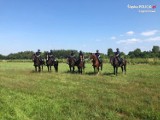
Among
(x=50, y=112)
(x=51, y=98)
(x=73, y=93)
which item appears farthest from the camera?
(x=73, y=93)

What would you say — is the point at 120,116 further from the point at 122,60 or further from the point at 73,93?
the point at 122,60

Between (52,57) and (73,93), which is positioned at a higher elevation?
(52,57)

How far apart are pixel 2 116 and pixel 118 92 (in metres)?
6.89

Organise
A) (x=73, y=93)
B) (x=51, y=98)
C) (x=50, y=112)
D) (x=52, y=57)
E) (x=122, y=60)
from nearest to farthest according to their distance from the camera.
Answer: (x=50, y=112) < (x=51, y=98) < (x=73, y=93) < (x=122, y=60) < (x=52, y=57)

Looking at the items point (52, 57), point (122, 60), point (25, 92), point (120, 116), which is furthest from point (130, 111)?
point (52, 57)

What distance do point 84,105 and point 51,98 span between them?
2.18 metres

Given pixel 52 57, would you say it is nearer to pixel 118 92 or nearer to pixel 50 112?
pixel 118 92

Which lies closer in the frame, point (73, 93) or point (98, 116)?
point (98, 116)

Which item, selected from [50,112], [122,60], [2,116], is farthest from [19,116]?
[122,60]

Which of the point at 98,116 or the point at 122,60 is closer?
the point at 98,116

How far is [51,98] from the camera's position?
43.9ft

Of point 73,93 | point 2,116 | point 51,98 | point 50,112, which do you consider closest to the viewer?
point 2,116

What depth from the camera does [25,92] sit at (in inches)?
589

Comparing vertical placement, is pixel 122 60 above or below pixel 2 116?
above
